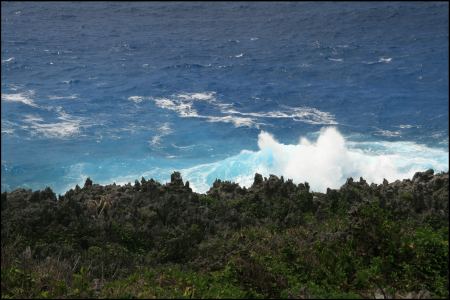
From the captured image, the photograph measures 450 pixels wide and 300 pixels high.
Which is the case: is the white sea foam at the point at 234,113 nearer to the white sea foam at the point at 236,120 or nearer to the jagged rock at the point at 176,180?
the white sea foam at the point at 236,120

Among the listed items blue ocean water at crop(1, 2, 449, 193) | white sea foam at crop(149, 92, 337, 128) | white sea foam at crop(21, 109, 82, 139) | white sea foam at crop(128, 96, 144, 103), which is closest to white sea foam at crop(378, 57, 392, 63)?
blue ocean water at crop(1, 2, 449, 193)

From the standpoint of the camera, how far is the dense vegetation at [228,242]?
35.7 feet

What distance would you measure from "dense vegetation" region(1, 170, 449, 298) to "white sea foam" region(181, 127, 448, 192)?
43.3 ft

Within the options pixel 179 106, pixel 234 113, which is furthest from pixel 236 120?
pixel 179 106

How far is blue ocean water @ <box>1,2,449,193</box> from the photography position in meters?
33.6

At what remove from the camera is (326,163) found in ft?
107

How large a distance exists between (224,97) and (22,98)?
15685mm

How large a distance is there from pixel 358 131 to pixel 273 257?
27071mm

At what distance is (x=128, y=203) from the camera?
54.7ft

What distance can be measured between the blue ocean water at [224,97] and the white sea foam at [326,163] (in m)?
0.08

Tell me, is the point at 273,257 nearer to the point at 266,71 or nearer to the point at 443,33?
the point at 266,71

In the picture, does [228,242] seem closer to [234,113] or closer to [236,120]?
[236,120]

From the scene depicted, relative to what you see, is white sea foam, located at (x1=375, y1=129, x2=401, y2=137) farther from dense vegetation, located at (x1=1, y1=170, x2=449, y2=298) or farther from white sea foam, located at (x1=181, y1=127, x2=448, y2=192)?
dense vegetation, located at (x1=1, y1=170, x2=449, y2=298)

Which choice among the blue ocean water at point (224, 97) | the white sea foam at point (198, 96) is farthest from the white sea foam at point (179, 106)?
the white sea foam at point (198, 96)
